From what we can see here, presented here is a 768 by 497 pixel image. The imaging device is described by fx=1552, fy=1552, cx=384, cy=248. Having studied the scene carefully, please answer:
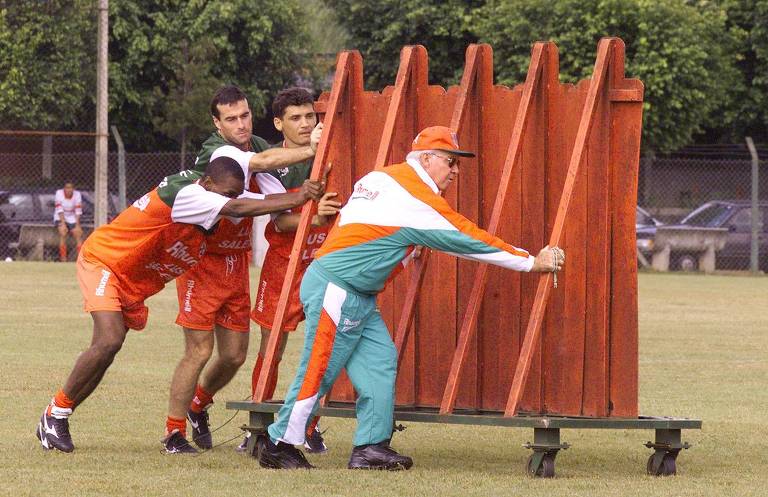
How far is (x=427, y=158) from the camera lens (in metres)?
7.98

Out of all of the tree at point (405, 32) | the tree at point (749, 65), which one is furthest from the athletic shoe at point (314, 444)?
the tree at point (405, 32)

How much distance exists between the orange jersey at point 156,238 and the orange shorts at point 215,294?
0.59 ft

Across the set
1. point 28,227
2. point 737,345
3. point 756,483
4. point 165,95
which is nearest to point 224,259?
point 756,483

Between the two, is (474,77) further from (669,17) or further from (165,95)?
(165,95)

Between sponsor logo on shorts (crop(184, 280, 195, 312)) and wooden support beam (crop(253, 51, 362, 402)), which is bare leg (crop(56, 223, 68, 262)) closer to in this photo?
sponsor logo on shorts (crop(184, 280, 195, 312))

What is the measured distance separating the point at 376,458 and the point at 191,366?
5.25ft

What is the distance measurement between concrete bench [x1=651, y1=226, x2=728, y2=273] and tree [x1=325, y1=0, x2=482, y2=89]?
522 inches

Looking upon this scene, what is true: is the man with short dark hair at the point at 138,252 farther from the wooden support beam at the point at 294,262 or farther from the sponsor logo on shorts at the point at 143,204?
the wooden support beam at the point at 294,262

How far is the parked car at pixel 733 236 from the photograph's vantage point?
3131 centimetres

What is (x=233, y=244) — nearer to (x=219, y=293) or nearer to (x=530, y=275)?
(x=219, y=293)

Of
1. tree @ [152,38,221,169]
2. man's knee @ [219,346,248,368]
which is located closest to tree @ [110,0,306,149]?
tree @ [152,38,221,169]

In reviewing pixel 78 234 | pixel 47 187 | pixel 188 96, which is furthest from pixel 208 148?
pixel 188 96

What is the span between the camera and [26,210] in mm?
31281

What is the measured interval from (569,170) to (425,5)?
1443 inches
